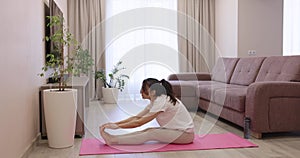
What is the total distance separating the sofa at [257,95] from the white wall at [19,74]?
2.16 m

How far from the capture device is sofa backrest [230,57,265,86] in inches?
178

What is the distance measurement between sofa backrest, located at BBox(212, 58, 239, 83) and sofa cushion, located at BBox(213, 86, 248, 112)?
1152 mm

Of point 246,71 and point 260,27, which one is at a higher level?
point 260,27

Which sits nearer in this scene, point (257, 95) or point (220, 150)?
point (220, 150)

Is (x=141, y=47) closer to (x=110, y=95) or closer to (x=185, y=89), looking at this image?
(x=110, y=95)

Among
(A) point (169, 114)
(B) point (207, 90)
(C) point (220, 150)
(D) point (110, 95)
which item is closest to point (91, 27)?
(D) point (110, 95)

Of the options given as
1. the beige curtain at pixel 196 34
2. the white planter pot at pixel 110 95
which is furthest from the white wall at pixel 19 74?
the beige curtain at pixel 196 34

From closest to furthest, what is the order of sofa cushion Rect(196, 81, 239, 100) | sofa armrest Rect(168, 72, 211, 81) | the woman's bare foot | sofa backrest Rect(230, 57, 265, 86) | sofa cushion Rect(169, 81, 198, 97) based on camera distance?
the woman's bare foot
sofa cushion Rect(196, 81, 239, 100)
sofa backrest Rect(230, 57, 265, 86)
sofa cushion Rect(169, 81, 198, 97)
sofa armrest Rect(168, 72, 211, 81)

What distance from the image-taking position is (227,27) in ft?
21.3

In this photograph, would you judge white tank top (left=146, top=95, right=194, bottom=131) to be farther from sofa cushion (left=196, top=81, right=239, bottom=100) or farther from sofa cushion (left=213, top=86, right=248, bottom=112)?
sofa cushion (left=196, top=81, right=239, bottom=100)

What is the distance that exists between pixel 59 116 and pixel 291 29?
17.7 feet

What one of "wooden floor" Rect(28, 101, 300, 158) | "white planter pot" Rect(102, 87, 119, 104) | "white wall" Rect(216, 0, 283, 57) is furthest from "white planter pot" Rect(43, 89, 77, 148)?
"white wall" Rect(216, 0, 283, 57)

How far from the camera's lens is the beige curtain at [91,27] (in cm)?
663

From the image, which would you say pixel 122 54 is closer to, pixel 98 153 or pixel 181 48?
pixel 181 48
